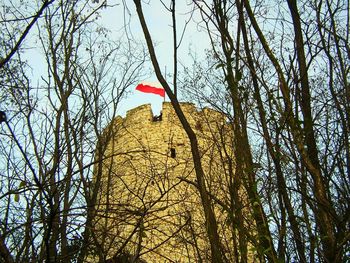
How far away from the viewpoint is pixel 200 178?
1.54 meters

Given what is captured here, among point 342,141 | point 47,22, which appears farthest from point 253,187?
point 47,22

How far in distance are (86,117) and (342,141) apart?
3449 mm

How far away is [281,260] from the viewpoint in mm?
1932

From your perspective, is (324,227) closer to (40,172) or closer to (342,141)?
(342,141)

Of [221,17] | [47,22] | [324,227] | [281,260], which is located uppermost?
[47,22]

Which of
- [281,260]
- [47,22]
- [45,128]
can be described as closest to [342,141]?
[281,260]

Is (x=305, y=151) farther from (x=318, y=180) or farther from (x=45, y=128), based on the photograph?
(x=45, y=128)

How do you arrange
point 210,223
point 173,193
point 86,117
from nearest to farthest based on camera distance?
point 210,223 → point 86,117 → point 173,193

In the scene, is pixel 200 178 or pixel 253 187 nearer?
pixel 200 178

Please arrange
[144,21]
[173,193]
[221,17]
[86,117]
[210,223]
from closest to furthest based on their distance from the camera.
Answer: [210,223], [144,21], [221,17], [86,117], [173,193]

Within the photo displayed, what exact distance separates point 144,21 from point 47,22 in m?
3.95

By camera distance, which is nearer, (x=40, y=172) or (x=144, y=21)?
(x=144, y=21)

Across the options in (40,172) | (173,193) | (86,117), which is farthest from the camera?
(173,193)

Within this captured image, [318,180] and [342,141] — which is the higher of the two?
[342,141]
